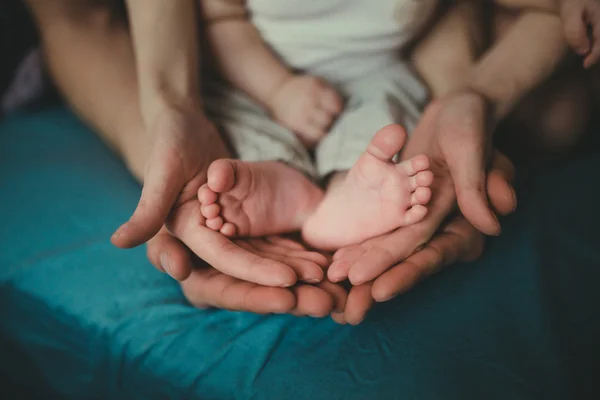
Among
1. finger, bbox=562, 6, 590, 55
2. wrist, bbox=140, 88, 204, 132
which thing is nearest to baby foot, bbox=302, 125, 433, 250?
wrist, bbox=140, 88, 204, 132

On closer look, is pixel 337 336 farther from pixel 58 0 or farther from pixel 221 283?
pixel 58 0

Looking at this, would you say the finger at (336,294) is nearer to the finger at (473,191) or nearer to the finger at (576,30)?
the finger at (473,191)

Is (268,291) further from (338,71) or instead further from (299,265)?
(338,71)

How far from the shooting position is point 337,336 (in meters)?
0.57

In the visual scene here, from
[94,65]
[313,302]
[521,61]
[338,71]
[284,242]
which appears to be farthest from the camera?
[94,65]

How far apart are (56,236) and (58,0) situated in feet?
1.67

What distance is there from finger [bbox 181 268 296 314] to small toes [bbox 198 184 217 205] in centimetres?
9

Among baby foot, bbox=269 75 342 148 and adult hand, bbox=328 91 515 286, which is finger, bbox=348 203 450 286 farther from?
baby foot, bbox=269 75 342 148

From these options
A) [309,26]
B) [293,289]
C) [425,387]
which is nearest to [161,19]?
[309,26]

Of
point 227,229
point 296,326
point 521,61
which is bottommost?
point 296,326

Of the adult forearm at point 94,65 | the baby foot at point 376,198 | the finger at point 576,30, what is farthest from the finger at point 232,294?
the finger at point 576,30

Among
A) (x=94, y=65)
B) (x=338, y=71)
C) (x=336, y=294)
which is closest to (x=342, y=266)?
(x=336, y=294)

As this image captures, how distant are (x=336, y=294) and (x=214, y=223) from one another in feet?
0.50

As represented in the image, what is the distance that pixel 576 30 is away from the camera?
699 millimetres
